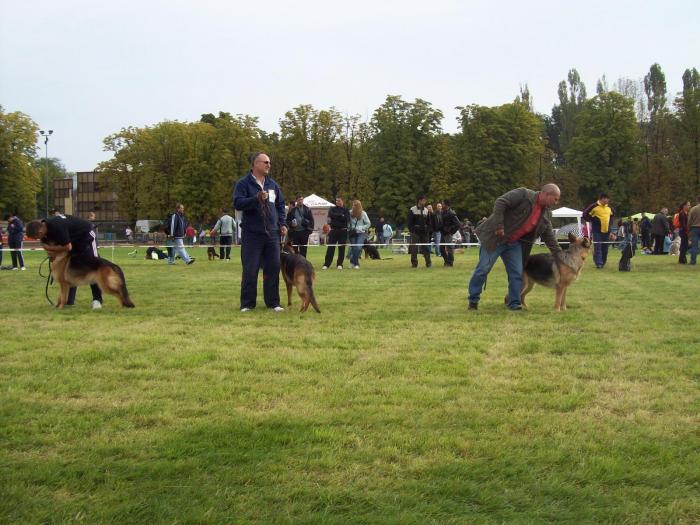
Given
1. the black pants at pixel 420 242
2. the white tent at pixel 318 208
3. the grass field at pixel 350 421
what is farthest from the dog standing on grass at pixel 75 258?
the white tent at pixel 318 208

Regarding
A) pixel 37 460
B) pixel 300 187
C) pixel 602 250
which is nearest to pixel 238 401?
pixel 37 460

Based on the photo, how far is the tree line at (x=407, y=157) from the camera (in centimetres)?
5678

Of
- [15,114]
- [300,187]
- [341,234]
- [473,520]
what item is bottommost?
[473,520]

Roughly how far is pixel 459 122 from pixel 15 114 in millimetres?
34513

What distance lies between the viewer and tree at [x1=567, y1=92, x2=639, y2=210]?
188 ft

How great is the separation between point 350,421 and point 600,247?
53.0 feet

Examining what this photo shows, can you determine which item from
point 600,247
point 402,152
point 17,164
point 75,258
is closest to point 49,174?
point 17,164

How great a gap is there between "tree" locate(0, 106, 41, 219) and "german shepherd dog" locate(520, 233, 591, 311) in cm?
5062

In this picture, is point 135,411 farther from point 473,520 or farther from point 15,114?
point 15,114

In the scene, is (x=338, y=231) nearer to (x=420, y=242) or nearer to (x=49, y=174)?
(x=420, y=242)

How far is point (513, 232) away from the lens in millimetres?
9703

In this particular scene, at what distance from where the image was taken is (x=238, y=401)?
4.88 meters

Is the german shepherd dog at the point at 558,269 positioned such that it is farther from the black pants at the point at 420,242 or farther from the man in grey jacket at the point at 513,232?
the black pants at the point at 420,242

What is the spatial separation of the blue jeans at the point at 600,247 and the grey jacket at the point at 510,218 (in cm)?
939
